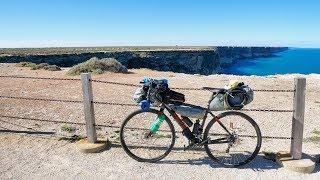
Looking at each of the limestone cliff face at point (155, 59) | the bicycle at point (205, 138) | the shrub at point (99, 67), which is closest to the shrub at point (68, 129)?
the bicycle at point (205, 138)

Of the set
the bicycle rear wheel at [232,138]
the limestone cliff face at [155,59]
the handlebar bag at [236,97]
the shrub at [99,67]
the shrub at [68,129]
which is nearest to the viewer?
the handlebar bag at [236,97]

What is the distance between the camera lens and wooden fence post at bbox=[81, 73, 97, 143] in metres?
6.94

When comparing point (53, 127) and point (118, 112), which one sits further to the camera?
point (118, 112)

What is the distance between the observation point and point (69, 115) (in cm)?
1166

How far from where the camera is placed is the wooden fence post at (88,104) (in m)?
6.94

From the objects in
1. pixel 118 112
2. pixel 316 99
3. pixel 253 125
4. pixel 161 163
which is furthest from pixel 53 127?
pixel 316 99

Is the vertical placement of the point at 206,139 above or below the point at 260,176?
above

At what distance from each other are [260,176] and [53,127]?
5.45 meters

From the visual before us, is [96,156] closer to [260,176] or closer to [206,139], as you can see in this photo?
[206,139]

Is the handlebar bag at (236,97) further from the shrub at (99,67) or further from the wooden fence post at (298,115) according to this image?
the shrub at (99,67)

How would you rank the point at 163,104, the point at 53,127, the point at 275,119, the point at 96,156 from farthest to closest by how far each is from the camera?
the point at 275,119, the point at 53,127, the point at 96,156, the point at 163,104

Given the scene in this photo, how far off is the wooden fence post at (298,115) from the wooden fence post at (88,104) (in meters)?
3.61

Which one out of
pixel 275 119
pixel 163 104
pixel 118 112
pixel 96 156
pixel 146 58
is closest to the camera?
pixel 163 104

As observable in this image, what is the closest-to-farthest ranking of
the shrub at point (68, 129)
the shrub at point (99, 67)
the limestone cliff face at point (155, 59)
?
1. the shrub at point (68, 129)
2. the shrub at point (99, 67)
3. the limestone cliff face at point (155, 59)
